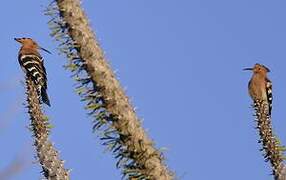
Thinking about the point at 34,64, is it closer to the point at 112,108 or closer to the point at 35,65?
the point at 35,65

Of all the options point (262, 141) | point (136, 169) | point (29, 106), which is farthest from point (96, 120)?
point (29, 106)

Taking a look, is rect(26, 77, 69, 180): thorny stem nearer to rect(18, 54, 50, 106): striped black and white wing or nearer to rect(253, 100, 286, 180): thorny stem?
rect(253, 100, 286, 180): thorny stem

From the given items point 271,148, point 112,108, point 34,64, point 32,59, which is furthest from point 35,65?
point 112,108

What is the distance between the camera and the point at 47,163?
4.15 metres

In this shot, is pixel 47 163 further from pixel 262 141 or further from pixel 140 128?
pixel 140 128

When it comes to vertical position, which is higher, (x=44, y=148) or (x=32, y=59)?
(x=32, y=59)

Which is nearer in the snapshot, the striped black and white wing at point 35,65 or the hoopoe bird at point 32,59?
the striped black and white wing at point 35,65

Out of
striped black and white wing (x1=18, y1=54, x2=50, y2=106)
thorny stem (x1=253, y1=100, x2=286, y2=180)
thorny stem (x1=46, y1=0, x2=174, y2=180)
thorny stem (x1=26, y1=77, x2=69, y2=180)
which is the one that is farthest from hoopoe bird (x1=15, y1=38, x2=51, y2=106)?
thorny stem (x1=46, y1=0, x2=174, y2=180)

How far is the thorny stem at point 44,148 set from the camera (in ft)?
13.1

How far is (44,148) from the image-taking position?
14.1 feet

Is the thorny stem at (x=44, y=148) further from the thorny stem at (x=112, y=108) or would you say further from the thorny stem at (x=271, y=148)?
the thorny stem at (x=112, y=108)

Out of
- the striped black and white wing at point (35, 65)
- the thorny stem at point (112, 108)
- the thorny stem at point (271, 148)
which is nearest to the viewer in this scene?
the thorny stem at point (112, 108)

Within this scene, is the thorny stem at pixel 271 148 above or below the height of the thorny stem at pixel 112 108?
above

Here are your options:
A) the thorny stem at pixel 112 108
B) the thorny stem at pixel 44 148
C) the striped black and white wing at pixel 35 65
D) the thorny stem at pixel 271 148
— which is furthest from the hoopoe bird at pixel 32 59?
the thorny stem at pixel 112 108
